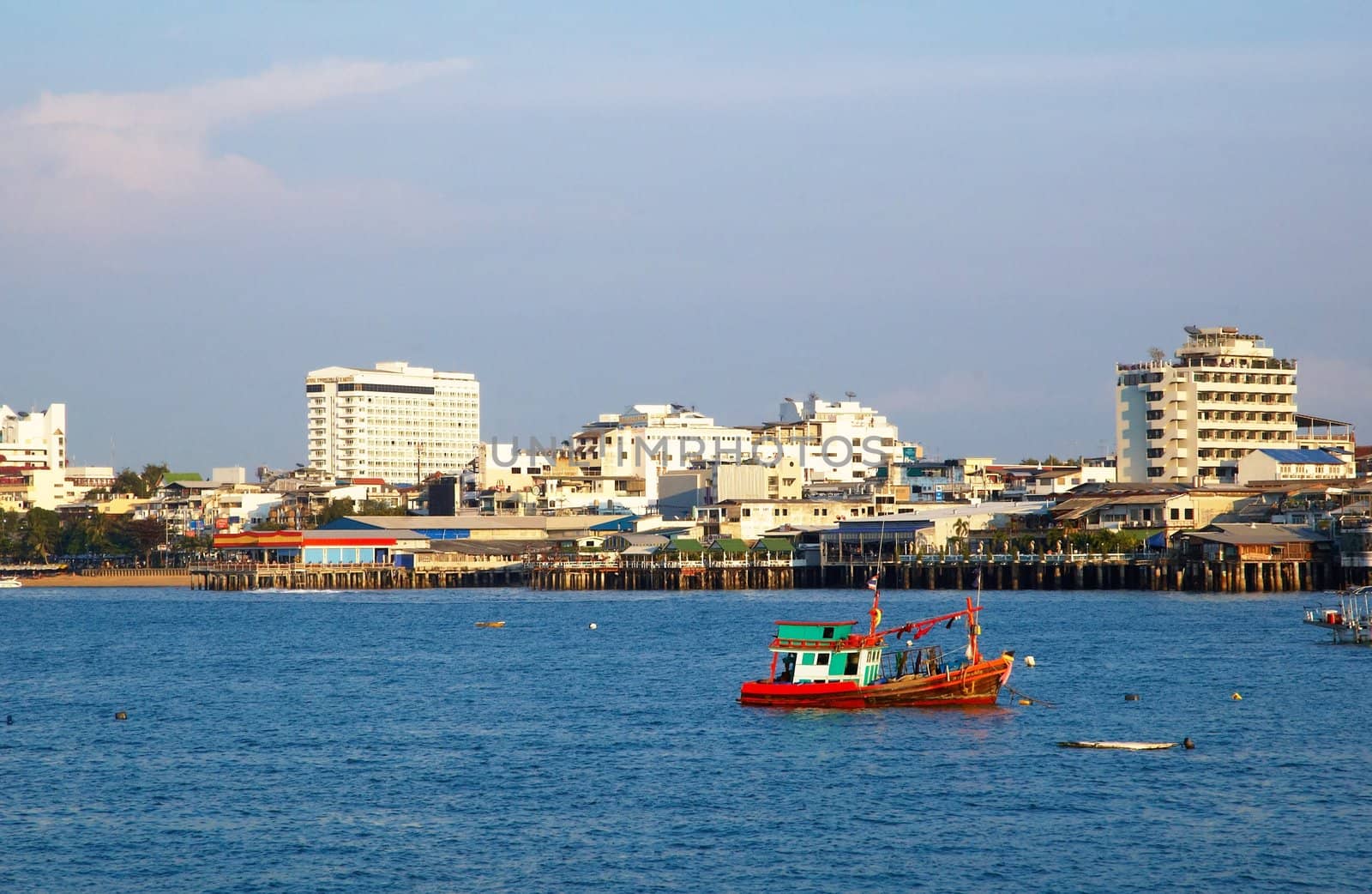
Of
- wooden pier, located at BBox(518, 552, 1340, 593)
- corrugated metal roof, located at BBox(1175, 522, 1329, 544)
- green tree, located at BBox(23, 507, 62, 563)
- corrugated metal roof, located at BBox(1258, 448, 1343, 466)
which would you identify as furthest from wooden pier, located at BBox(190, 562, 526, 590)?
corrugated metal roof, located at BBox(1175, 522, 1329, 544)

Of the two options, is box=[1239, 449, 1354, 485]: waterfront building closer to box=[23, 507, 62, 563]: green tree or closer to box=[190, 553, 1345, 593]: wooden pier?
box=[190, 553, 1345, 593]: wooden pier

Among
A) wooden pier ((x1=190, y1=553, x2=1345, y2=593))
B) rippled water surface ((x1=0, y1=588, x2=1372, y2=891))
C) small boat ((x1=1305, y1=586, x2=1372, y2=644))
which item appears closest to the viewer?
rippled water surface ((x1=0, y1=588, x2=1372, y2=891))

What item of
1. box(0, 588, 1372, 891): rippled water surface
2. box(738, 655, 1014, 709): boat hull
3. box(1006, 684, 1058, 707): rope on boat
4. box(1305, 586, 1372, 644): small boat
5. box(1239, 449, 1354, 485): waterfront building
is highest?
box(1239, 449, 1354, 485): waterfront building

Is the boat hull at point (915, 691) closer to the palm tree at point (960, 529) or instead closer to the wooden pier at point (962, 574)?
the wooden pier at point (962, 574)

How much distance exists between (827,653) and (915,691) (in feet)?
8.93

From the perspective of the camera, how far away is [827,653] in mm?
52188

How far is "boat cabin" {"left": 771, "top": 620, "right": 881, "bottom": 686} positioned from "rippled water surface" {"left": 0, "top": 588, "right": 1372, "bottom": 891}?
1171mm

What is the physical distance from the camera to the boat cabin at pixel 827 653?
52094 millimetres

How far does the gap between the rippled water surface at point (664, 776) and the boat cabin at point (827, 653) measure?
1.17m

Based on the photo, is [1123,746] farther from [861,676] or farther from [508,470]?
[508,470]

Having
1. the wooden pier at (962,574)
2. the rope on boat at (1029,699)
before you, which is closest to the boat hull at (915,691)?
the rope on boat at (1029,699)

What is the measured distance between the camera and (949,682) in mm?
52125

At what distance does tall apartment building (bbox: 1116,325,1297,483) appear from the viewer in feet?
458

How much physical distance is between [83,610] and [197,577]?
4982 centimetres
